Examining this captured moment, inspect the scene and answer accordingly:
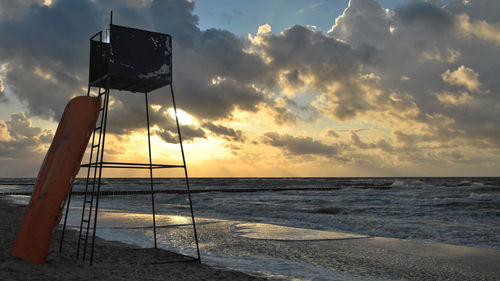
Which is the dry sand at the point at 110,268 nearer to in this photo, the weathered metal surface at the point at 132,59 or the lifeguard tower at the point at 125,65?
the lifeguard tower at the point at 125,65

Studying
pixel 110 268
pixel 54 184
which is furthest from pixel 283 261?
pixel 54 184

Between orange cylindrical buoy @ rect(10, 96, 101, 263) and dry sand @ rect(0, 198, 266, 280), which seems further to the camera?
orange cylindrical buoy @ rect(10, 96, 101, 263)

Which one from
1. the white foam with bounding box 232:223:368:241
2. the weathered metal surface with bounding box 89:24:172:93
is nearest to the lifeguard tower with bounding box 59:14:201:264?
the weathered metal surface with bounding box 89:24:172:93

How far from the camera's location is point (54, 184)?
639 cm

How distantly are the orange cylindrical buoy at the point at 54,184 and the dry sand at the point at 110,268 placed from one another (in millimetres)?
316

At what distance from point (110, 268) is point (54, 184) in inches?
71.6

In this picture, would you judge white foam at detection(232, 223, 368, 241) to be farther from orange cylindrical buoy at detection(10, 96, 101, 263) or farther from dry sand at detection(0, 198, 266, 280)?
orange cylindrical buoy at detection(10, 96, 101, 263)

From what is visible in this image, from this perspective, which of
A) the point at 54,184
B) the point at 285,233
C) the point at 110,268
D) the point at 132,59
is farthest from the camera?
the point at 285,233

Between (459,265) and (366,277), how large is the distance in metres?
2.97

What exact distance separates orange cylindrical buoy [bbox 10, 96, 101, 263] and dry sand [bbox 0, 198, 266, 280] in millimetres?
316

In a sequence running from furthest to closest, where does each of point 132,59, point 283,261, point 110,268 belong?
point 283,261 → point 132,59 → point 110,268

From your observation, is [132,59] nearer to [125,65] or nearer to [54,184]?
[125,65]

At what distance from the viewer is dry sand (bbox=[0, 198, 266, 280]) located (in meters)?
5.66

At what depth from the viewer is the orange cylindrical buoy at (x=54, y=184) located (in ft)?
20.6
